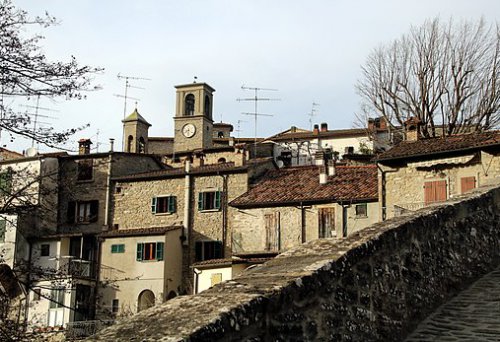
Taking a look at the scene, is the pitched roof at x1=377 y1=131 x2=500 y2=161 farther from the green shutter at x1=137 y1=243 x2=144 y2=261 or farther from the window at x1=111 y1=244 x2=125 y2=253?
the window at x1=111 y1=244 x2=125 y2=253

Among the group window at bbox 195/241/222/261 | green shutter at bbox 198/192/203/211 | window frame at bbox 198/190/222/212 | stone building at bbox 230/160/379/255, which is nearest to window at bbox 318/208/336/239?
stone building at bbox 230/160/379/255

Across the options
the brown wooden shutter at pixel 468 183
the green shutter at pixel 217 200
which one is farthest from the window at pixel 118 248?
the brown wooden shutter at pixel 468 183

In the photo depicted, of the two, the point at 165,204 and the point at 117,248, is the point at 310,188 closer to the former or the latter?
the point at 165,204

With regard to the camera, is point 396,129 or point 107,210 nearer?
point 396,129

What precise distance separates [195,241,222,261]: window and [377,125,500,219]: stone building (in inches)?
447

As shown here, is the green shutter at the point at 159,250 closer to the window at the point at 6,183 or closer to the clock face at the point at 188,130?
the clock face at the point at 188,130

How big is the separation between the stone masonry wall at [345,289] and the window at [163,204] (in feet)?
122

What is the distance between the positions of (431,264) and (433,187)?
28.0 metres

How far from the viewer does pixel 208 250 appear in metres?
43.6

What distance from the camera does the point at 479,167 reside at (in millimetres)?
33719

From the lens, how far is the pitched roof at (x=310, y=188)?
39.5 metres

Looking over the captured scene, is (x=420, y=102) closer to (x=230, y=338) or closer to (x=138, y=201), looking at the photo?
(x=138, y=201)

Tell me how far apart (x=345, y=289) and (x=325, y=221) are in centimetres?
3383

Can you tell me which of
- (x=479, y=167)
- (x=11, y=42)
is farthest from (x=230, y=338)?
(x=479, y=167)
